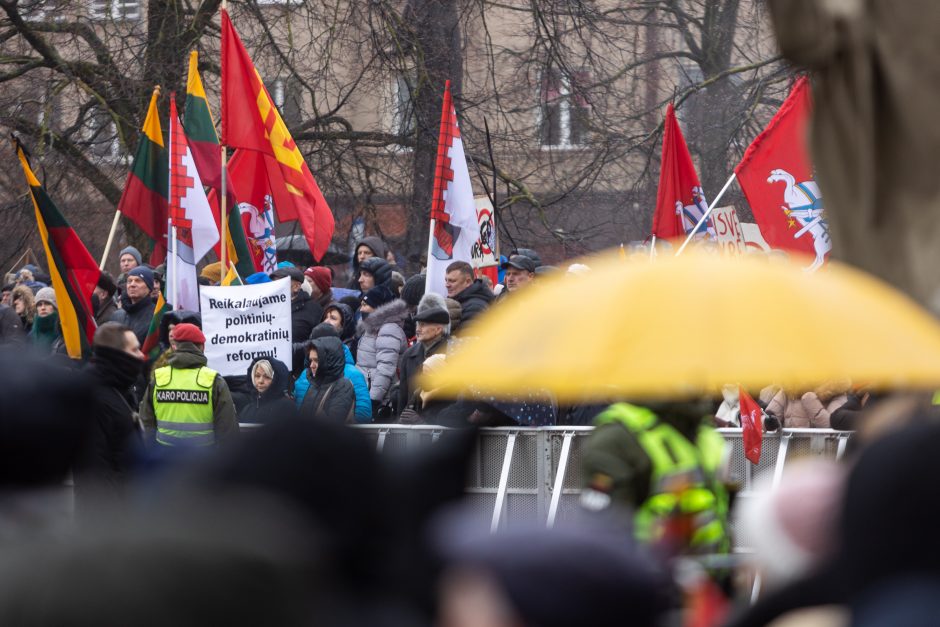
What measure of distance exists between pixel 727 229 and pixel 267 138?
13.7ft

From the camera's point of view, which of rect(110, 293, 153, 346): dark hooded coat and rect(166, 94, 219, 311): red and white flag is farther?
rect(166, 94, 219, 311): red and white flag

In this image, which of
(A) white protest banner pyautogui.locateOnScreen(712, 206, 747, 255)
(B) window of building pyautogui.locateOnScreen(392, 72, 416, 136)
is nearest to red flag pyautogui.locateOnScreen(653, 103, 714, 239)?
(A) white protest banner pyautogui.locateOnScreen(712, 206, 747, 255)

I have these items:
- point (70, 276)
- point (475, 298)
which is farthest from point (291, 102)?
point (475, 298)

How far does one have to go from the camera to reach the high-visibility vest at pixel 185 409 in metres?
9.16

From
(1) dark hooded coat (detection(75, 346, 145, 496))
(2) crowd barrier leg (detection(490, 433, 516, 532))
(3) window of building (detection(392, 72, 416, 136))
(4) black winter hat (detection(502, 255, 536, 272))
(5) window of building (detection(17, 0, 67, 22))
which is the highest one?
(5) window of building (detection(17, 0, 67, 22))

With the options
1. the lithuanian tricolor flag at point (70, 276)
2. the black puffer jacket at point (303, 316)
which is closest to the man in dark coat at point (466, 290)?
the black puffer jacket at point (303, 316)

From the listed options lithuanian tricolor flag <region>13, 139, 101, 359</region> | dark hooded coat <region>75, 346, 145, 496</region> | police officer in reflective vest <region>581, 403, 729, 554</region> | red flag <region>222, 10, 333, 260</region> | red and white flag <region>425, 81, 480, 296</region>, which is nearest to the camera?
police officer in reflective vest <region>581, 403, 729, 554</region>

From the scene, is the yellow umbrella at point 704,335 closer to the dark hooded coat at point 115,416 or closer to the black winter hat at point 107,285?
the dark hooded coat at point 115,416

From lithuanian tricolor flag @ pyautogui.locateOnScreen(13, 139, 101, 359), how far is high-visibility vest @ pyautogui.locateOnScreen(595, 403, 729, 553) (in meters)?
7.97

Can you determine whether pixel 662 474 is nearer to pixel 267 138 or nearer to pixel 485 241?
pixel 485 241

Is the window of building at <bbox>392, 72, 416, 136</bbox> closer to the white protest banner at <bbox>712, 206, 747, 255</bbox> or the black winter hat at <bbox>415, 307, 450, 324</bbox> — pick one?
the white protest banner at <bbox>712, 206, 747, 255</bbox>

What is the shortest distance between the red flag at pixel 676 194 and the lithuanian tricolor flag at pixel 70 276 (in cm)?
436

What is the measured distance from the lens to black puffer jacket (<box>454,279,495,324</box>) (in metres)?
10.5

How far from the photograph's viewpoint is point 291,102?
65.0 feet
